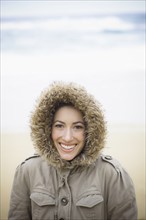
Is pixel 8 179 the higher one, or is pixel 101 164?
pixel 101 164

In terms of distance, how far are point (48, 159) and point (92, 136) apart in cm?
24

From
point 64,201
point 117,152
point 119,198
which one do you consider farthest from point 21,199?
point 117,152

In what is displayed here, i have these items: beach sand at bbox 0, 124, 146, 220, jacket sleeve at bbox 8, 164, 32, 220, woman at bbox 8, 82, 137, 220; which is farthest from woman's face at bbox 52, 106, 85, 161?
beach sand at bbox 0, 124, 146, 220

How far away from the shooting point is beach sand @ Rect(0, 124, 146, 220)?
2266 mm

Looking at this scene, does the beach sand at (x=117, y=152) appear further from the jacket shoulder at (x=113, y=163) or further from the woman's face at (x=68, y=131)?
the woman's face at (x=68, y=131)

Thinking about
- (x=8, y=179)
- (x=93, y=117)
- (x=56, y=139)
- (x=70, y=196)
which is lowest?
(x=8, y=179)

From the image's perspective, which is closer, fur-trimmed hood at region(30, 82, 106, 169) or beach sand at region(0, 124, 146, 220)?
fur-trimmed hood at region(30, 82, 106, 169)

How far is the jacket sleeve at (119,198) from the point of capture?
1.18m

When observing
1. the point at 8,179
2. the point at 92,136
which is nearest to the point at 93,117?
the point at 92,136

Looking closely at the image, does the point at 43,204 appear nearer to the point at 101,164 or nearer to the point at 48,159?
the point at 48,159

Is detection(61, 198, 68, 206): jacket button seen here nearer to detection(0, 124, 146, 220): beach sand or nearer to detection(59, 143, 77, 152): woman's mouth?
detection(59, 143, 77, 152): woman's mouth

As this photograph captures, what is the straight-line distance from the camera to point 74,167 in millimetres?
1230

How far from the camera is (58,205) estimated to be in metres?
1.17

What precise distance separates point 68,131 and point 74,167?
7.5 inches
